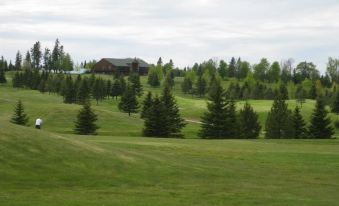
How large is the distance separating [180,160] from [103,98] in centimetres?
13129

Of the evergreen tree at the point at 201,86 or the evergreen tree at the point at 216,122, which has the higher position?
the evergreen tree at the point at 201,86

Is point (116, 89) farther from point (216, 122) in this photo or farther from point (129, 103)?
point (216, 122)

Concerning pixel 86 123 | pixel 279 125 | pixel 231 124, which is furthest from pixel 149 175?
pixel 279 125

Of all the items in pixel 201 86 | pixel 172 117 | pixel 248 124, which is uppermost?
pixel 201 86

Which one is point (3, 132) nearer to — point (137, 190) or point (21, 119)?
point (137, 190)

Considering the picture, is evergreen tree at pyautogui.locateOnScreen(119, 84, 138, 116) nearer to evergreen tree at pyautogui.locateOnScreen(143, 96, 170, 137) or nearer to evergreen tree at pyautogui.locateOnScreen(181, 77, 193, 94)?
evergreen tree at pyautogui.locateOnScreen(143, 96, 170, 137)

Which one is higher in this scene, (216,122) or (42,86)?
(42,86)

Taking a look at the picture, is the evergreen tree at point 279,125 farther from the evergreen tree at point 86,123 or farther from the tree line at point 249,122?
the evergreen tree at point 86,123

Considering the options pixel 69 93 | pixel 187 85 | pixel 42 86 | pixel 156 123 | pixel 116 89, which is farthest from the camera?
pixel 187 85

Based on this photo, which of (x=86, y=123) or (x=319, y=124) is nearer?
(x=86, y=123)

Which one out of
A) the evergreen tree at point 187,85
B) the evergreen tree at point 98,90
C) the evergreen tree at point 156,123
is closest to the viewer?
the evergreen tree at point 156,123

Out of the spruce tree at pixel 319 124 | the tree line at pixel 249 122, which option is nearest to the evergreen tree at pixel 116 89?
the tree line at pixel 249 122

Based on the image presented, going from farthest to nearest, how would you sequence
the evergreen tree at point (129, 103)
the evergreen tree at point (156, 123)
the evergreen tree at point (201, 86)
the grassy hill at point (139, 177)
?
the evergreen tree at point (201, 86), the evergreen tree at point (129, 103), the evergreen tree at point (156, 123), the grassy hill at point (139, 177)

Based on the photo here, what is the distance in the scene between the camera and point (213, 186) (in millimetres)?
22688
